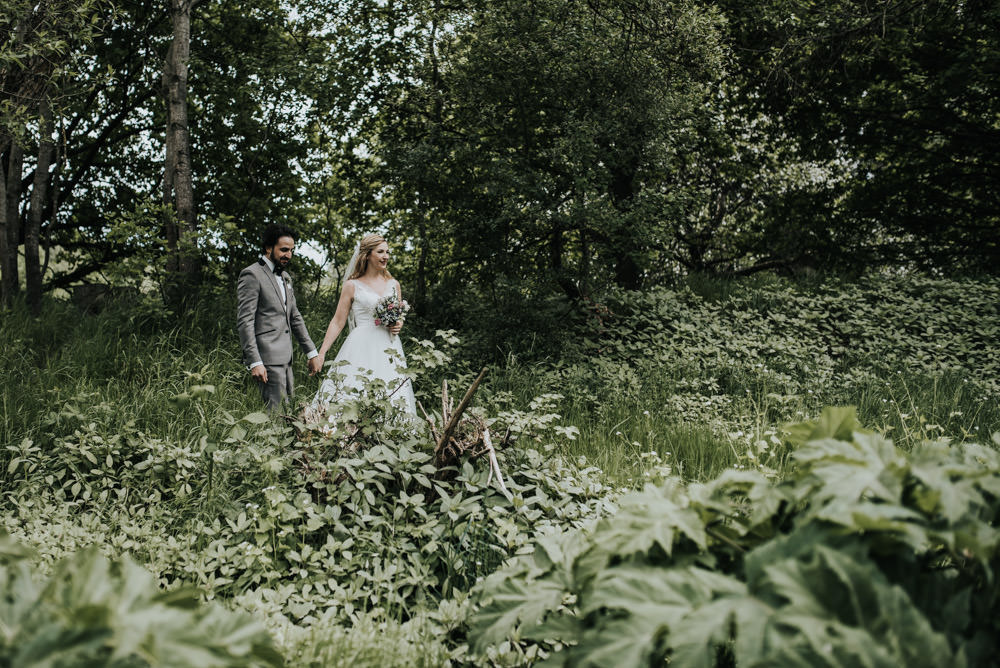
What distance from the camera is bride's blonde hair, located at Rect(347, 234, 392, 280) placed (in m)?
6.57

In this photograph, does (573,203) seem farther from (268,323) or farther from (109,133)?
(109,133)

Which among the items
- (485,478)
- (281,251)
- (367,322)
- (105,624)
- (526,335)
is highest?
(281,251)

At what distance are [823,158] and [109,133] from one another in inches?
555

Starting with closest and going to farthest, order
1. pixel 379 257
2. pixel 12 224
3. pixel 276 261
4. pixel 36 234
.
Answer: pixel 276 261, pixel 379 257, pixel 36 234, pixel 12 224

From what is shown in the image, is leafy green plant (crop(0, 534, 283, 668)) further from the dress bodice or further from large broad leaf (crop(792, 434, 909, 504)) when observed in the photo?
the dress bodice

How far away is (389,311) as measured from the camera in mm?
6258

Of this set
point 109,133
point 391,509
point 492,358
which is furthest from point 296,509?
point 109,133

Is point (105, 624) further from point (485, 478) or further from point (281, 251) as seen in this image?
point (281, 251)

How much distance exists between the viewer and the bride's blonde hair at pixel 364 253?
6.57 metres

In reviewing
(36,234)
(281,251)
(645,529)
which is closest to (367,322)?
(281,251)

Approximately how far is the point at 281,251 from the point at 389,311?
1.15m

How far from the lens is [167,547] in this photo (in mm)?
3574

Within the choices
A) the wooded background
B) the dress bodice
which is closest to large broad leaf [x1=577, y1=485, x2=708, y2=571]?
the dress bodice

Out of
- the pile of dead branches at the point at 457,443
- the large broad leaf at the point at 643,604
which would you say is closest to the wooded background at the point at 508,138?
the pile of dead branches at the point at 457,443
